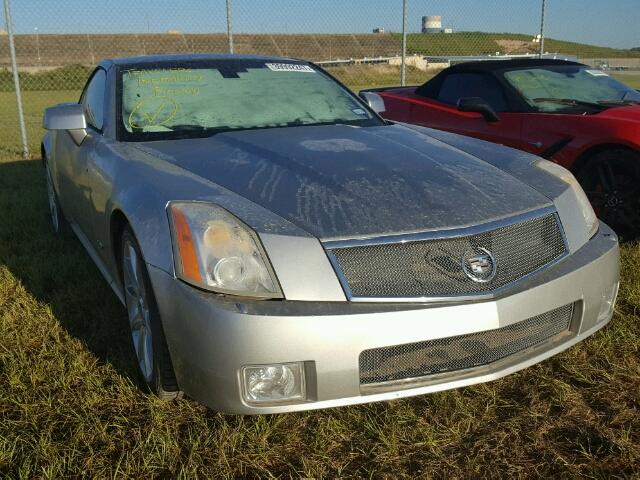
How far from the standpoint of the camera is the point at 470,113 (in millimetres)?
4945

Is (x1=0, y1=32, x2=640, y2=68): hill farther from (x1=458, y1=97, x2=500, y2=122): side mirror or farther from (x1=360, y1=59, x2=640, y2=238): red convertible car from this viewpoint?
(x1=458, y1=97, x2=500, y2=122): side mirror

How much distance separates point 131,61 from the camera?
3426 millimetres

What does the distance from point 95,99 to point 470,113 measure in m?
2.85

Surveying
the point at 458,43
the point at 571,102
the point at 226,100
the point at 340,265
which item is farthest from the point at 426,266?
the point at 458,43

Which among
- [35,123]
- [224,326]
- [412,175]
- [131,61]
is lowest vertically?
[35,123]

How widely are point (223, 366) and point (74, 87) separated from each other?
1894 centimetres

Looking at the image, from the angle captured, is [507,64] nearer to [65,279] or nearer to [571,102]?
[571,102]

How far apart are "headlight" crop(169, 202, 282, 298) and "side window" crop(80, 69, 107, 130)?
5.03 ft

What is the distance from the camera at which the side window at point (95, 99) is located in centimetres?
332

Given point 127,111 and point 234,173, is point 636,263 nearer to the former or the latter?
point 234,173

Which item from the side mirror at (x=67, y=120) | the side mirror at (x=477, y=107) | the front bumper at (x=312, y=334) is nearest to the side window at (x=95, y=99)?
the side mirror at (x=67, y=120)

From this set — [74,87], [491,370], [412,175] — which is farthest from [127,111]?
[74,87]

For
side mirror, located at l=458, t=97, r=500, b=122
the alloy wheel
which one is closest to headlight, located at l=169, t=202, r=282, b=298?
the alloy wheel

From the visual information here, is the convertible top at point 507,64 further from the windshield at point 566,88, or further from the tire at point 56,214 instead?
the tire at point 56,214
